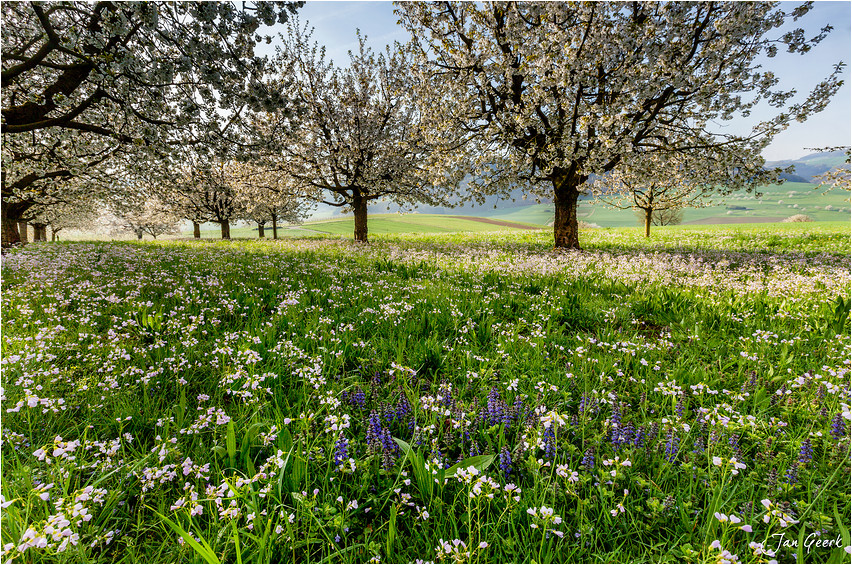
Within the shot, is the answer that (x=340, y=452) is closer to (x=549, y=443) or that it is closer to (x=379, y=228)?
(x=549, y=443)

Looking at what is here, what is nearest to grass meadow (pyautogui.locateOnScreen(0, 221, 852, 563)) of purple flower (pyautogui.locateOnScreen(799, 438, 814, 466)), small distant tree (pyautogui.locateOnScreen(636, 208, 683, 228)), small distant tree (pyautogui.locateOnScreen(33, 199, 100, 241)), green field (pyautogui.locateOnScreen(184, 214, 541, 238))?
purple flower (pyautogui.locateOnScreen(799, 438, 814, 466))

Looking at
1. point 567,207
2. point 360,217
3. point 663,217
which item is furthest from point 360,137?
point 663,217

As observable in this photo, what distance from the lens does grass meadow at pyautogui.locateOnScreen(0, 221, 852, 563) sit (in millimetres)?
2057

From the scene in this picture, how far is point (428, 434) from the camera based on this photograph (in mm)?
3047

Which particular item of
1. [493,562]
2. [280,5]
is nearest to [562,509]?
[493,562]

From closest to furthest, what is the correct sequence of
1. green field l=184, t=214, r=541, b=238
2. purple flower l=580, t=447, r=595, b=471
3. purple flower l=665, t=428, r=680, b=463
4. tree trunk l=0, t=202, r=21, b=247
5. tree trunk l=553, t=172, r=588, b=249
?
purple flower l=580, t=447, r=595, b=471 < purple flower l=665, t=428, r=680, b=463 < tree trunk l=553, t=172, r=588, b=249 < tree trunk l=0, t=202, r=21, b=247 < green field l=184, t=214, r=541, b=238

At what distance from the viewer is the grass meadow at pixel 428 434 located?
2.06 meters

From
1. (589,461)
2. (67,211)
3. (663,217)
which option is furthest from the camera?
(663,217)

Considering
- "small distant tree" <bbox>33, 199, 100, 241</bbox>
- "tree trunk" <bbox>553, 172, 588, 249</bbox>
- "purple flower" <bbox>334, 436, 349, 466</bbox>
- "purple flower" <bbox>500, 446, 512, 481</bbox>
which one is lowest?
"purple flower" <bbox>500, 446, 512, 481</bbox>

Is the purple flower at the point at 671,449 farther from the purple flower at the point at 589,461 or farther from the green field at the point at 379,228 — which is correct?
the green field at the point at 379,228

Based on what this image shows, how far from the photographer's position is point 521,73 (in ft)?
47.2

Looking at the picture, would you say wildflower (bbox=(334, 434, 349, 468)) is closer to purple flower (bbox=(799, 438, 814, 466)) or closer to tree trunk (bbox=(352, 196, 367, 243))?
purple flower (bbox=(799, 438, 814, 466))

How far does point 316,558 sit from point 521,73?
55.1ft

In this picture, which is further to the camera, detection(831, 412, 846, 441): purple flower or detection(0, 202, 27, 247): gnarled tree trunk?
detection(0, 202, 27, 247): gnarled tree trunk
